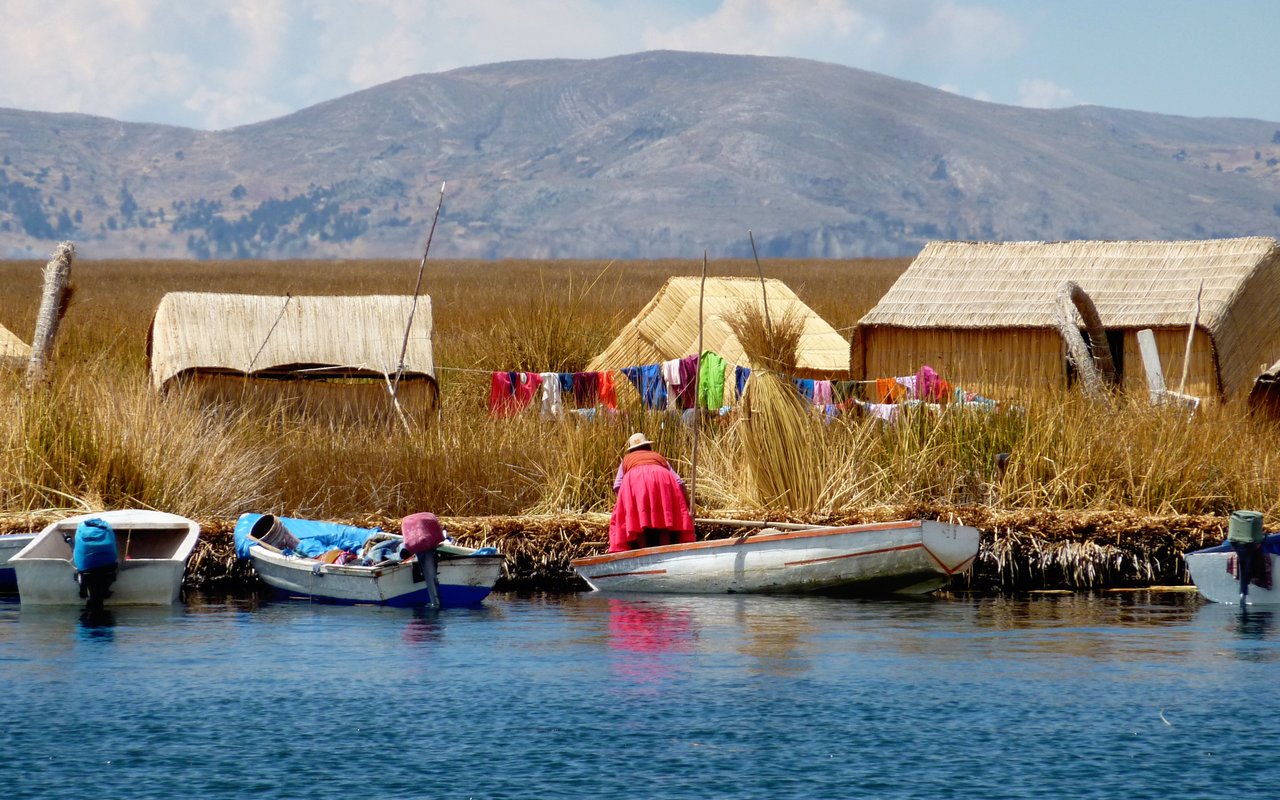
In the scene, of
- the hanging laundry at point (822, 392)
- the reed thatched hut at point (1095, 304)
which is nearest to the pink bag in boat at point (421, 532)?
the hanging laundry at point (822, 392)

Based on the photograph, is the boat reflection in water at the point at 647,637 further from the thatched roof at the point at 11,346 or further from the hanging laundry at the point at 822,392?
the thatched roof at the point at 11,346

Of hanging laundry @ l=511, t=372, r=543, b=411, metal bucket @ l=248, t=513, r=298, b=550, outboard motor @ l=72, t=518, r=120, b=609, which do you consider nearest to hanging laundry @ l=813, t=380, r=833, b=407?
hanging laundry @ l=511, t=372, r=543, b=411

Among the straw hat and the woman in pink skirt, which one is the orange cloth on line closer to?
the woman in pink skirt

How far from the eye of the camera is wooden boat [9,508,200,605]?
15617mm

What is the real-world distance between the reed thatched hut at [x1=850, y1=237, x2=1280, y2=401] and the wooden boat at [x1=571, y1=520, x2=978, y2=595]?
6.09m

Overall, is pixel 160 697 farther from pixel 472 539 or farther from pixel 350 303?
pixel 350 303

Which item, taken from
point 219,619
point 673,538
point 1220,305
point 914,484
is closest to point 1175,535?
point 914,484

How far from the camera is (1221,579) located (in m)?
16.0

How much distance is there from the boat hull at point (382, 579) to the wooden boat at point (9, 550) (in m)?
2.02

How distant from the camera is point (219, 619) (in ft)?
50.4

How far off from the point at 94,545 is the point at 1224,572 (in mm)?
9661

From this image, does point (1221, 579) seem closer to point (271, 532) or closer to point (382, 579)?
point (382, 579)

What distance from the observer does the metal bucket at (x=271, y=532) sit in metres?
16.4

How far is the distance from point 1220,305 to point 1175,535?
607 cm
